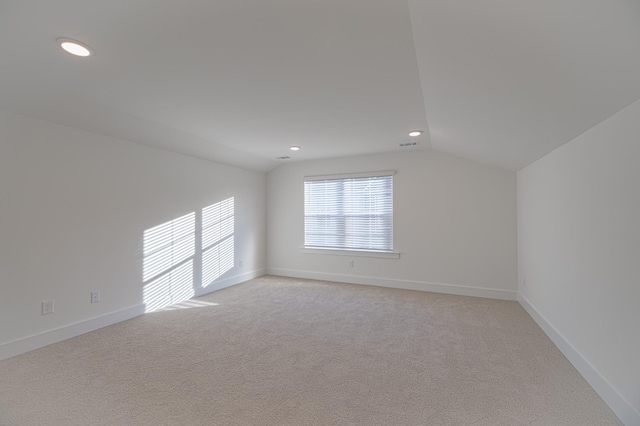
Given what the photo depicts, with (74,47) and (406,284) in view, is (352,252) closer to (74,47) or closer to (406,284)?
(406,284)

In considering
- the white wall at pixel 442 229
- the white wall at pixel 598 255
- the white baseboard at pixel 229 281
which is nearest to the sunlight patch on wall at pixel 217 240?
the white baseboard at pixel 229 281

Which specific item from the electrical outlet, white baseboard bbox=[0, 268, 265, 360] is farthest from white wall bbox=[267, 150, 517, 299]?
the electrical outlet

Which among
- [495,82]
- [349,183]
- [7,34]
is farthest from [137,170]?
[495,82]

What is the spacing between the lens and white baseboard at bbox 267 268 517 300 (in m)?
4.13

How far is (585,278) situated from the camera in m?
2.14

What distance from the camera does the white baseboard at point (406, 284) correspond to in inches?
163

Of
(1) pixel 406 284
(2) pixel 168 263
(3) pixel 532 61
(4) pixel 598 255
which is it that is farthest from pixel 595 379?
(2) pixel 168 263

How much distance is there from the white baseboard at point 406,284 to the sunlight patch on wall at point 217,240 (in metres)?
1.22

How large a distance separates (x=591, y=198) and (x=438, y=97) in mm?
1361

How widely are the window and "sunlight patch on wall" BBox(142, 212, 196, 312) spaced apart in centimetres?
216

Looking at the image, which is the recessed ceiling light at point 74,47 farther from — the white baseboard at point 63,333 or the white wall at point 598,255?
the white wall at point 598,255

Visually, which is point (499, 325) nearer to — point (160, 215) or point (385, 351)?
point (385, 351)

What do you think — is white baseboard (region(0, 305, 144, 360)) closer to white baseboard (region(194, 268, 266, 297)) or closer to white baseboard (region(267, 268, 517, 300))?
white baseboard (region(194, 268, 266, 297))

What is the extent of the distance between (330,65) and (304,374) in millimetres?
2315
